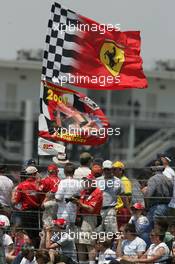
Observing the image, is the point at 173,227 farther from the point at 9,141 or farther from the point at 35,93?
the point at 35,93

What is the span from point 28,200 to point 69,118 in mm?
1604

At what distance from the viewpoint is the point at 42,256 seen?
60.8ft

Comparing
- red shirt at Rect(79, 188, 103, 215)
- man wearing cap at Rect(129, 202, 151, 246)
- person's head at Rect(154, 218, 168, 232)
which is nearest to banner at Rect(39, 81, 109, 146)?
red shirt at Rect(79, 188, 103, 215)

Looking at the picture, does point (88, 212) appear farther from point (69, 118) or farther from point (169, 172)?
point (69, 118)

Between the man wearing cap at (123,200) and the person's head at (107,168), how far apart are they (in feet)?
1.00

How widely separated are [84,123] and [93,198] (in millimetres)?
1796

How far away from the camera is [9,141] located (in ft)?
237

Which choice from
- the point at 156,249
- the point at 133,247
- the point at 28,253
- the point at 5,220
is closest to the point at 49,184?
the point at 5,220

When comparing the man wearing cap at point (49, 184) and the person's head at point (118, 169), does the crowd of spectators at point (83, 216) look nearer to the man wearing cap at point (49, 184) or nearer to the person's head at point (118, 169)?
the man wearing cap at point (49, 184)

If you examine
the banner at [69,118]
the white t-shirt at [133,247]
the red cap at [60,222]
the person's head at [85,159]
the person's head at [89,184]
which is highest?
the banner at [69,118]

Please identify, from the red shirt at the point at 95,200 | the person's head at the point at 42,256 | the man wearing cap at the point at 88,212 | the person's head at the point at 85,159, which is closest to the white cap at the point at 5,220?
the person's head at the point at 42,256

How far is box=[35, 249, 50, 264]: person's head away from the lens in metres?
18.5

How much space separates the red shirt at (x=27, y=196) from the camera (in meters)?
19.1

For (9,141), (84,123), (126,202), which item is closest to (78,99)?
(84,123)
